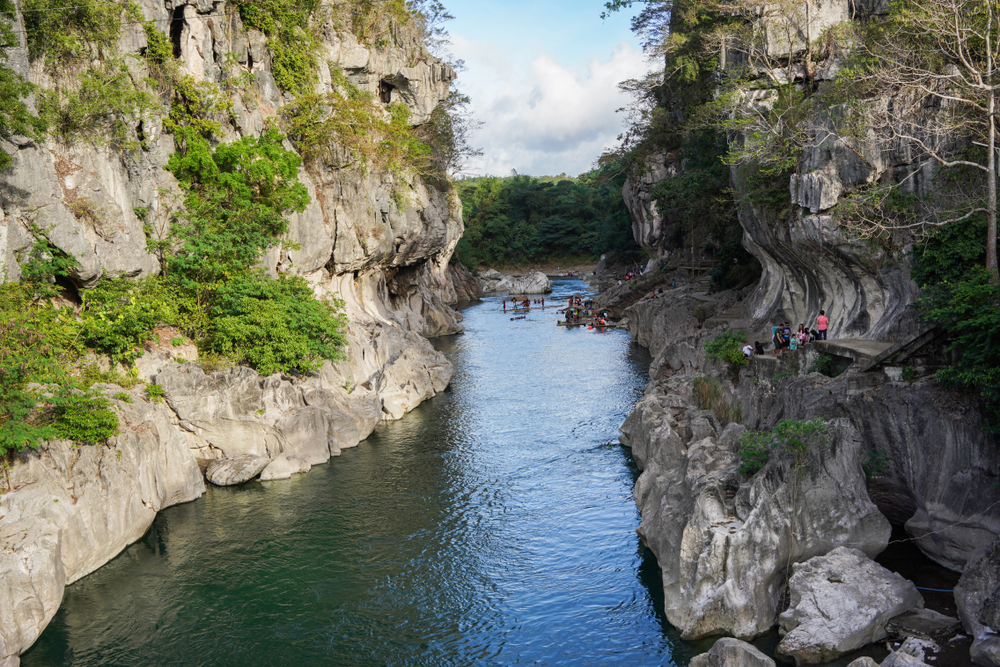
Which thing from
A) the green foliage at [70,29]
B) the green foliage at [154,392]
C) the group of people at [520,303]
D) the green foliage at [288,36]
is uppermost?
the green foliage at [288,36]

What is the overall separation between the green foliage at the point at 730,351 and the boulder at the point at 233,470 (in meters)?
16.1

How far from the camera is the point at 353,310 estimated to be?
3409cm

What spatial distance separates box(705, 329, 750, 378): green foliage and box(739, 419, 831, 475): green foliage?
9361 mm

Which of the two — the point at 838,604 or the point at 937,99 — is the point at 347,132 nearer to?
the point at 937,99

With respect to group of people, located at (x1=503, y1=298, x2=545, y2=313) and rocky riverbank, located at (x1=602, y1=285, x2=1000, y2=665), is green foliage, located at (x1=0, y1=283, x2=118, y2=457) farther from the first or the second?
group of people, located at (x1=503, y1=298, x2=545, y2=313)

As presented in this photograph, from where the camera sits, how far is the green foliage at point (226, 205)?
24031mm

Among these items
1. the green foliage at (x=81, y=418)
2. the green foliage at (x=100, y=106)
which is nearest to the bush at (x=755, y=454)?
the green foliage at (x=81, y=418)

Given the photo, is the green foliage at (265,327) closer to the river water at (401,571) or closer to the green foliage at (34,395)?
the river water at (401,571)

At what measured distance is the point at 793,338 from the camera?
25391mm

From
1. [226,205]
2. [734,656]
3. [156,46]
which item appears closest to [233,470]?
[226,205]

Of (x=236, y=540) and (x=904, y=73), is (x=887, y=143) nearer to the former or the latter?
(x=904, y=73)

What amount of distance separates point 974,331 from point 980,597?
523cm

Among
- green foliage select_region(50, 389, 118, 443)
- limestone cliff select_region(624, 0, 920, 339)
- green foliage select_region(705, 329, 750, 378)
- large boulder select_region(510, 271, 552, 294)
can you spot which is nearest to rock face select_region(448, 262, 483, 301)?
large boulder select_region(510, 271, 552, 294)

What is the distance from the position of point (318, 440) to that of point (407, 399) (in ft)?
23.1
